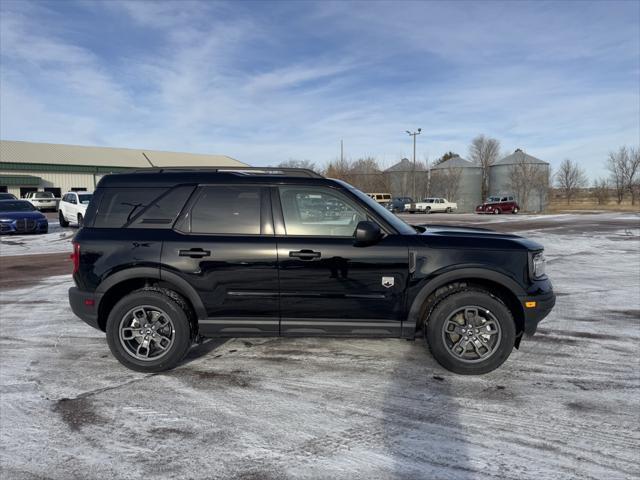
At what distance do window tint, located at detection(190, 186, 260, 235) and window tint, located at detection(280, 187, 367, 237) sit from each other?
1.01 ft

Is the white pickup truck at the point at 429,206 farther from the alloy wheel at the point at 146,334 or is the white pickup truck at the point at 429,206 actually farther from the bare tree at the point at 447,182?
the alloy wheel at the point at 146,334

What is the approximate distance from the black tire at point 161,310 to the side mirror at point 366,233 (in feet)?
6.07

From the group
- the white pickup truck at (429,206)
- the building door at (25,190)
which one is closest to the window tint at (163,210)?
the white pickup truck at (429,206)

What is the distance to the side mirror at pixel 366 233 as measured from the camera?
3842 millimetres

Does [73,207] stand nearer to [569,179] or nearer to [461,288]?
[461,288]

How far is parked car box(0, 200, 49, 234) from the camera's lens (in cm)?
1691

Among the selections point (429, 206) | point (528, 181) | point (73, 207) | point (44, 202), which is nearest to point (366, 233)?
point (73, 207)

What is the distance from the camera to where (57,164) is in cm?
4797

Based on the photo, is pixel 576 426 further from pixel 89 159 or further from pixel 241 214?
pixel 89 159

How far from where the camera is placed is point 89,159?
2044 inches

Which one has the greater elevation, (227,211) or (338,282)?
(227,211)

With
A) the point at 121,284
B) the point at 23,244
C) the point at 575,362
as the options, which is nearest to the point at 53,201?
the point at 23,244

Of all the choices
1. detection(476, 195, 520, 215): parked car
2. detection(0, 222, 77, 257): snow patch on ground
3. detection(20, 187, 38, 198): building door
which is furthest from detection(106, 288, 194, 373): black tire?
detection(20, 187, 38, 198): building door

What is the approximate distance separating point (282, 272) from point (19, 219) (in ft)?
58.0
